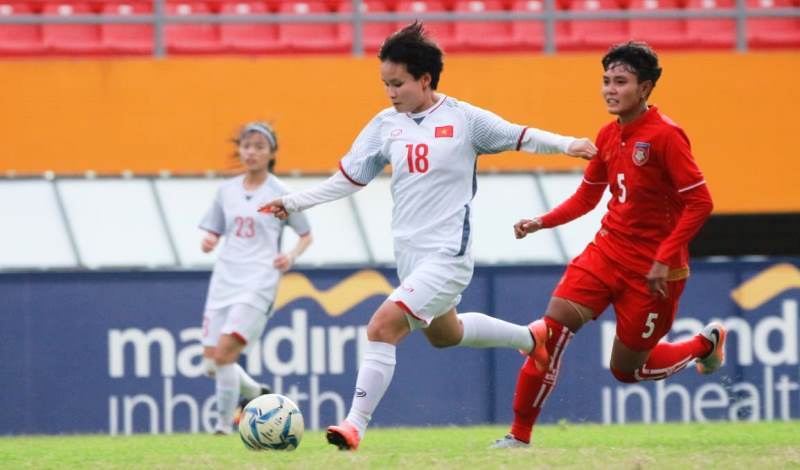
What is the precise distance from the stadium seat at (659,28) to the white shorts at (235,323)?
23.5ft

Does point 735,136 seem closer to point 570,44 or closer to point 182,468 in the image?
point 570,44

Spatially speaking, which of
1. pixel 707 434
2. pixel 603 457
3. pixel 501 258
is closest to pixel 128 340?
pixel 501 258

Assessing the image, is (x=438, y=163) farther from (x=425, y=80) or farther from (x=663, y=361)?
(x=663, y=361)

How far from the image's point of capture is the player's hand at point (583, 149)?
6.56 m

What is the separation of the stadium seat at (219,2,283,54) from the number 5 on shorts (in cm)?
845

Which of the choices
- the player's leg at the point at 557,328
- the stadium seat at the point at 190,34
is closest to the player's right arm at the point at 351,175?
the player's leg at the point at 557,328

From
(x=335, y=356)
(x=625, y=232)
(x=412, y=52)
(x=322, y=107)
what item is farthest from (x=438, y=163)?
(x=322, y=107)

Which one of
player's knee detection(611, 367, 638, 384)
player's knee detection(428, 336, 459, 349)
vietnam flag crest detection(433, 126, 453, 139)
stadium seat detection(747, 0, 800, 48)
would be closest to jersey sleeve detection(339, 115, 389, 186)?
vietnam flag crest detection(433, 126, 453, 139)

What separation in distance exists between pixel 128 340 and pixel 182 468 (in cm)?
468

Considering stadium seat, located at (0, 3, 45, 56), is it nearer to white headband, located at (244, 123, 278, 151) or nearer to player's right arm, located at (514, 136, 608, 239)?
white headband, located at (244, 123, 278, 151)

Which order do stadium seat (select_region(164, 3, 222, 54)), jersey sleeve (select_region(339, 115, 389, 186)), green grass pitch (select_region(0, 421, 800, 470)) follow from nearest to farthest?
green grass pitch (select_region(0, 421, 800, 470))
jersey sleeve (select_region(339, 115, 389, 186))
stadium seat (select_region(164, 3, 222, 54))

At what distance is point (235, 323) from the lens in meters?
9.36

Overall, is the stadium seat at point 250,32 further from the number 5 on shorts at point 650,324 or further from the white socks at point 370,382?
the white socks at point 370,382

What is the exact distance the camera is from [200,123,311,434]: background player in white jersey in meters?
9.41
